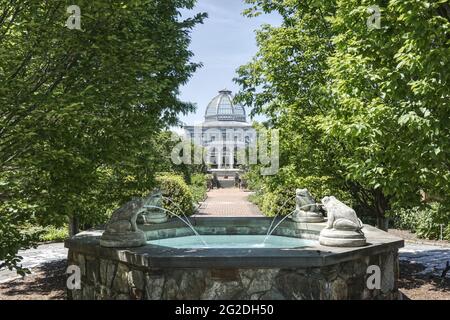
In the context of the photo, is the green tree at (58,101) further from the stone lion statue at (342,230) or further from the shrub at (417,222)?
the shrub at (417,222)

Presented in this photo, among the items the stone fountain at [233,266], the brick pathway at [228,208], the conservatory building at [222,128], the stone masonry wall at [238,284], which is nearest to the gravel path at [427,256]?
the stone fountain at [233,266]

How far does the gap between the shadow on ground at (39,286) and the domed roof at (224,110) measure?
10480 centimetres

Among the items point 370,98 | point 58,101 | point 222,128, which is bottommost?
point 58,101

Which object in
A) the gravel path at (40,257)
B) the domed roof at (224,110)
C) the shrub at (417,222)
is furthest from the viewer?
the domed roof at (224,110)

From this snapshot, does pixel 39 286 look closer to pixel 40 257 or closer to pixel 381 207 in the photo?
pixel 40 257

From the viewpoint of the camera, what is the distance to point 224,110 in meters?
116

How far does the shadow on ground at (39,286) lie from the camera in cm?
877

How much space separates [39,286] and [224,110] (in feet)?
352

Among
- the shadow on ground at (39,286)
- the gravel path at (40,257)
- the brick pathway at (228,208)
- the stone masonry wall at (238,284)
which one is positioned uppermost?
the stone masonry wall at (238,284)

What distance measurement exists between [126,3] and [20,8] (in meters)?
1.78

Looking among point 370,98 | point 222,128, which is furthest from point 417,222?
point 222,128

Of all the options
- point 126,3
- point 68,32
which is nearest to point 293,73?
point 126,3

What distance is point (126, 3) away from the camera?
681 cm
